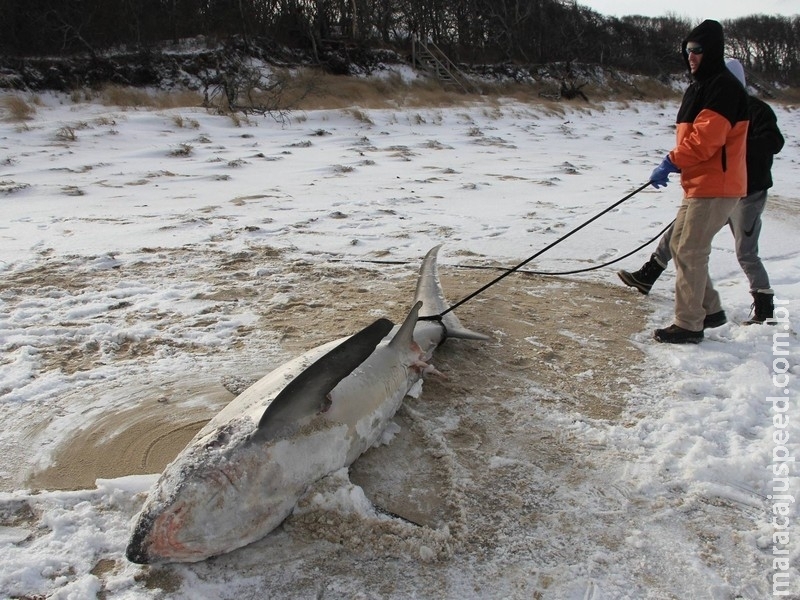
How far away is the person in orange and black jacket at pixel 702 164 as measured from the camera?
135 inches

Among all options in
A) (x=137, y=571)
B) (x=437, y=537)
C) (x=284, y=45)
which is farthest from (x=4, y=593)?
(x=284, y=45)

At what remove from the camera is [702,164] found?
11.8 ft

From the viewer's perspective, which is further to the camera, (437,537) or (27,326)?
(27,326)

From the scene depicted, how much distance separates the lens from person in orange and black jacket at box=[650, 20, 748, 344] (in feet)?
11.3

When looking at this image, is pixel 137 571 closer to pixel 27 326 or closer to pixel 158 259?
pixel 27 326

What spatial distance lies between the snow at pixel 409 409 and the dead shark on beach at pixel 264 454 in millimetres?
101

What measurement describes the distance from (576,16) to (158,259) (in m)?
34.4

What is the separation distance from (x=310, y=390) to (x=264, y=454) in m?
0.29

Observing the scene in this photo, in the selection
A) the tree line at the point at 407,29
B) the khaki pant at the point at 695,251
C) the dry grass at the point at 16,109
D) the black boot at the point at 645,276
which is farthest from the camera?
the tree line at the point at 407,29

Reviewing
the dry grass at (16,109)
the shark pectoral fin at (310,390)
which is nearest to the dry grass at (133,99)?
the dry grass at (16,109)

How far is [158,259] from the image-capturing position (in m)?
5.11

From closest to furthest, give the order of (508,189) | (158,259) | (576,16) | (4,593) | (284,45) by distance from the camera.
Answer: (4,593), (158,259), (508,189), (284,45), (576,16)

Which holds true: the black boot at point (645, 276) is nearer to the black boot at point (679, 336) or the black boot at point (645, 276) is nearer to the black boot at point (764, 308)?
the black boot at point (764, 308)

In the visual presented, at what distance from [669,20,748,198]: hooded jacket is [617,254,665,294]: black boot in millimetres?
943
